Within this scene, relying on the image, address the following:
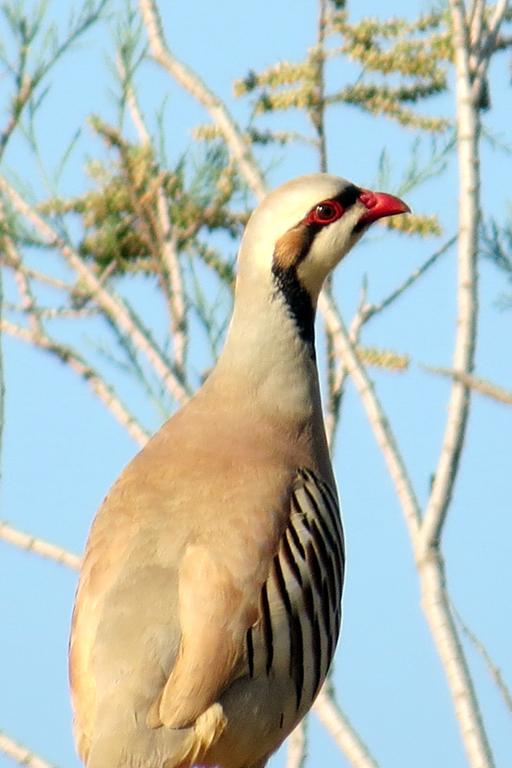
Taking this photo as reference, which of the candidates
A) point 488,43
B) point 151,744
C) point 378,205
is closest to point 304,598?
point 151,744

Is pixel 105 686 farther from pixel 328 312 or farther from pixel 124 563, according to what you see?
pixel 328 312

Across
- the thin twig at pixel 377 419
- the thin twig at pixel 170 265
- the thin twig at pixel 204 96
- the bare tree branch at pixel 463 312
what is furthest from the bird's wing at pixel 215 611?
the thin twig at pixel 170 265

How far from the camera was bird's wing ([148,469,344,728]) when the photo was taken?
4.47m

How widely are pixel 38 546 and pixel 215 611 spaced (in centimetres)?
192

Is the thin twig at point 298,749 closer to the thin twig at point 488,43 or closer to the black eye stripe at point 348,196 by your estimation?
the black eye stripe at point 348,196

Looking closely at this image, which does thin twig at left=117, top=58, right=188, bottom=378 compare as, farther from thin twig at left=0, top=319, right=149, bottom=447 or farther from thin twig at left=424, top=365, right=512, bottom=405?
thin twig at left=424, top=365, right=512, bottom=405

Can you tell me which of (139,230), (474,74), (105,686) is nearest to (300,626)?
(105,686)

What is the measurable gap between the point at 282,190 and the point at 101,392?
6.34ft

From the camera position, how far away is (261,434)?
17.2ft

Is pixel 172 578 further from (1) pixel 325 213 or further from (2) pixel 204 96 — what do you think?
(2) pixel 204 96

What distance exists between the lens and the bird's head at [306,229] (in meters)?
5.37

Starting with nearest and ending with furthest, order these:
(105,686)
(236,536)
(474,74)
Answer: (105,686) → (236,536) → (474,74)

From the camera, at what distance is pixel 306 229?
5414 millimetres

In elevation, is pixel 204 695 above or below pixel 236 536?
below
